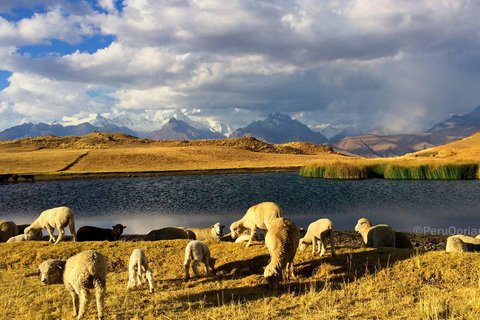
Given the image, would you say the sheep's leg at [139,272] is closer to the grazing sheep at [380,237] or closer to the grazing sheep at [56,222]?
the grazing sheep at [56,222]

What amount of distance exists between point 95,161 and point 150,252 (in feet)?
239

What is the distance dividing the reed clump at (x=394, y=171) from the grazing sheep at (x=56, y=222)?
47.2 m

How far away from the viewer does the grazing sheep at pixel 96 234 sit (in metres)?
18.4

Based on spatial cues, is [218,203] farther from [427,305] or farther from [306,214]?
[427,305]

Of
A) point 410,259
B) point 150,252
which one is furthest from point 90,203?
point 410,259

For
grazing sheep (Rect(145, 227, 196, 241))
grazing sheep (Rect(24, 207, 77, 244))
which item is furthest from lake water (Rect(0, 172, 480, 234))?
grazing sheep (Rect(24, 207, 77, 244))

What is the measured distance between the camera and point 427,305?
306 inches

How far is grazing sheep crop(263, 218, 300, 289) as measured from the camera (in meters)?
9.69

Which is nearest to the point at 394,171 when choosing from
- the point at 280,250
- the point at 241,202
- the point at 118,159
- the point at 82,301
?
the point at 241,202

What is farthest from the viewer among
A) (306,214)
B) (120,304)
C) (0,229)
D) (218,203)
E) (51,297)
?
(218,203)

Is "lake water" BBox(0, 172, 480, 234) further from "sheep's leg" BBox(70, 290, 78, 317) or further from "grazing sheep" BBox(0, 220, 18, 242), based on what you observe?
"sheep's leg" BBox(70, 290, 78, 317)

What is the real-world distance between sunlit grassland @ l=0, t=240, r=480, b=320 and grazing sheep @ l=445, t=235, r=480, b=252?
2109mm

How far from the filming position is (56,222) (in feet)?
51.2

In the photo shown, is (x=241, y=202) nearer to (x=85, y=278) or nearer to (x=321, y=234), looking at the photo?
(x=321, y=234)
